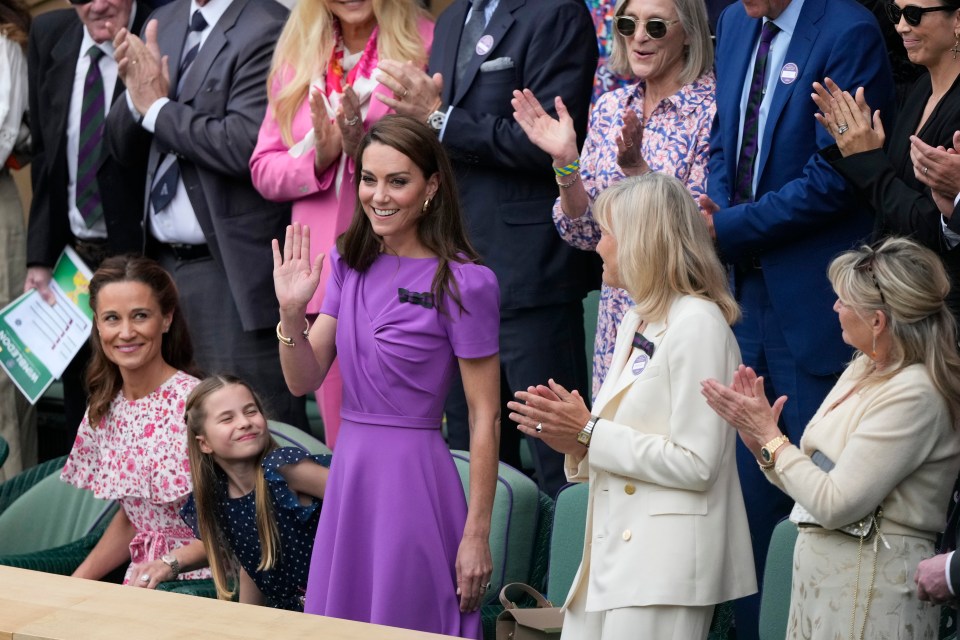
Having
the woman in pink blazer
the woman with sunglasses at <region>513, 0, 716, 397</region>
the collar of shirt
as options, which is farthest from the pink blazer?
the woman with sunglasses at <region>513, 0, 716, 397</region>

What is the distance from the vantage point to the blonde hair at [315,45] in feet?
17.0

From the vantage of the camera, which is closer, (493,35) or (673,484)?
(673,484)

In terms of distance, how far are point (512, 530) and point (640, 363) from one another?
0.96m

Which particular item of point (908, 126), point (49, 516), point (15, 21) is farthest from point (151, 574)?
point (15, 21)

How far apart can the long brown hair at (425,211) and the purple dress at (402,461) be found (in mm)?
68

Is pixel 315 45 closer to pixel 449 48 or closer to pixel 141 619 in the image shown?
pixel 449 48

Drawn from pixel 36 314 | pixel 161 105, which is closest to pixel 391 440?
pixel 161 105

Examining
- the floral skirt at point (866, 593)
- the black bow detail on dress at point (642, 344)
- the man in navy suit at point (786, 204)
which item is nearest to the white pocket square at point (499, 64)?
the man in navy suit at point (786, 204)

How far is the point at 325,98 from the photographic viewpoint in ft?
16.8

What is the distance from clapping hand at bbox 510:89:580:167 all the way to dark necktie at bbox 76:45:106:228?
7.04 ft

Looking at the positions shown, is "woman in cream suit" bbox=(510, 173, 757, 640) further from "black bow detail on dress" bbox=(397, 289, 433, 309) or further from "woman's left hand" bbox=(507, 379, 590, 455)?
"black bow detail on dress" bbox=(397, 289, 433, 309)

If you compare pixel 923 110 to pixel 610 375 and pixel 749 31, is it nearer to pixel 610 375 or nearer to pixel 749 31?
pixel 749 31

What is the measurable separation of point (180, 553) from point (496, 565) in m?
1.01

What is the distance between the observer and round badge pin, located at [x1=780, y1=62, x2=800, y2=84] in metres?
4.25
